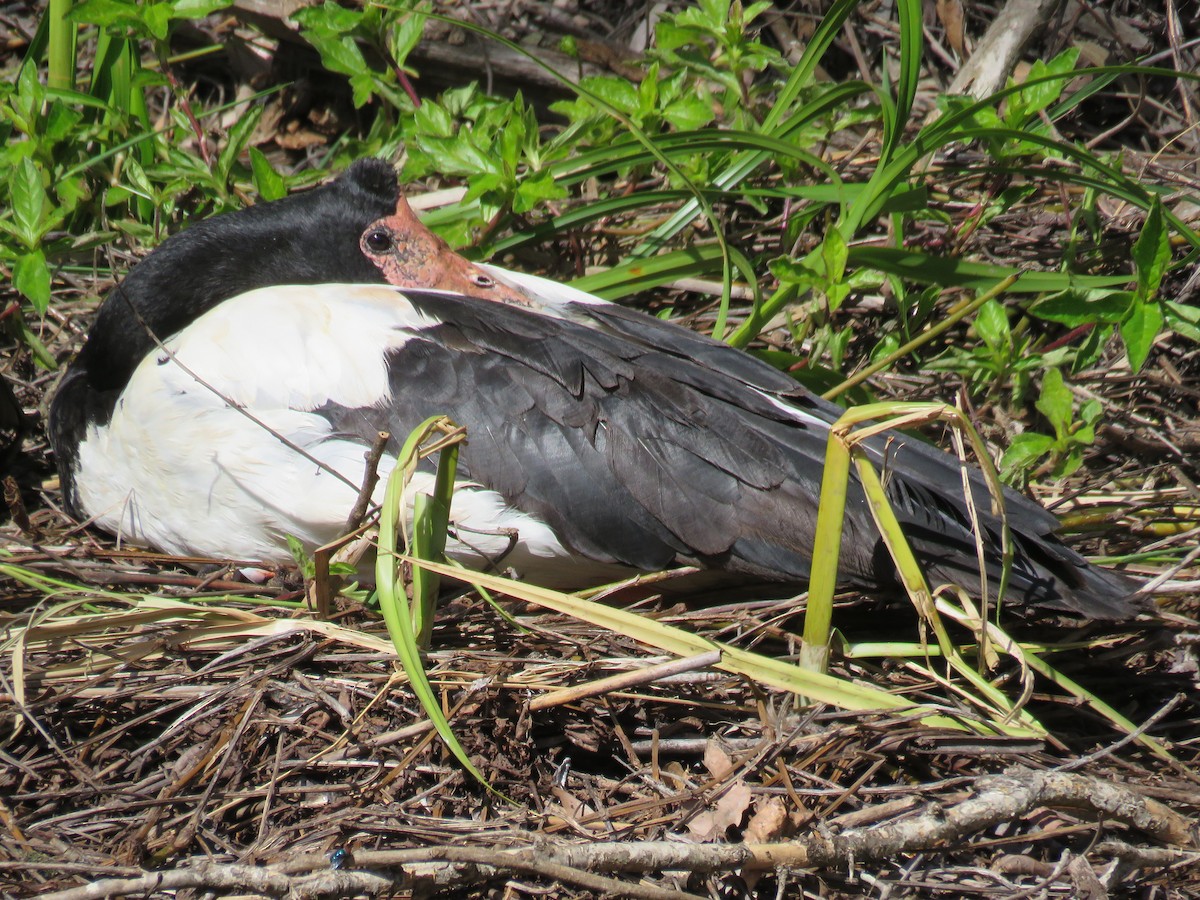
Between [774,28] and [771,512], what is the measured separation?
9.66 feet

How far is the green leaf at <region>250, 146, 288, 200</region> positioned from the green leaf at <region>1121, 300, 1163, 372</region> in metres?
2.50

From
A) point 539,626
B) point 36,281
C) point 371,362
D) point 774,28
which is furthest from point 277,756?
point 774,28

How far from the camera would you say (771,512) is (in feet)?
8.87

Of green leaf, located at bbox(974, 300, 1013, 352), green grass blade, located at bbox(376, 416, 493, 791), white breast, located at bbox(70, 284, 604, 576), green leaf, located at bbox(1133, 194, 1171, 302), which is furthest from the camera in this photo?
green leaf, located at bbox(974, 300, 1013, 352)

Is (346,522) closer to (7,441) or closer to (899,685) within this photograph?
(899,685)

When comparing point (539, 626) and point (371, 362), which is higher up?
point (371, 362)

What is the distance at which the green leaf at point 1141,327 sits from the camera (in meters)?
3.04

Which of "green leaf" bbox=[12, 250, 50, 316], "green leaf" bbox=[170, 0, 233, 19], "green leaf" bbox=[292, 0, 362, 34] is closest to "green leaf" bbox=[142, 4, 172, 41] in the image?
"green leaf" bbox=[170, 0, 233, 19]

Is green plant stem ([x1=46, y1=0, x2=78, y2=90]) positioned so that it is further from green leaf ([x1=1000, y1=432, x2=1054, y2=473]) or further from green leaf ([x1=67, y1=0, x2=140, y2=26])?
green leaf ([x1=1000, y1=432, x2=1054, y2=473])

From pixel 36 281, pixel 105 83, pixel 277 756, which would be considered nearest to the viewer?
pixel 277 756

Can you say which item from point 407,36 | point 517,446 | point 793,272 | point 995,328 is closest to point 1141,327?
point 995,328

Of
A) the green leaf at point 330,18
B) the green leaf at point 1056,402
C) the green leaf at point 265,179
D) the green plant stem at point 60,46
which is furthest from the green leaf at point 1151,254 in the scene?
the green plant stem at point 60,46

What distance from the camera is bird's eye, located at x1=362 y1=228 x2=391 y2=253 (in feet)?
11.8

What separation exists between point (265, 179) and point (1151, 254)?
101 inches
